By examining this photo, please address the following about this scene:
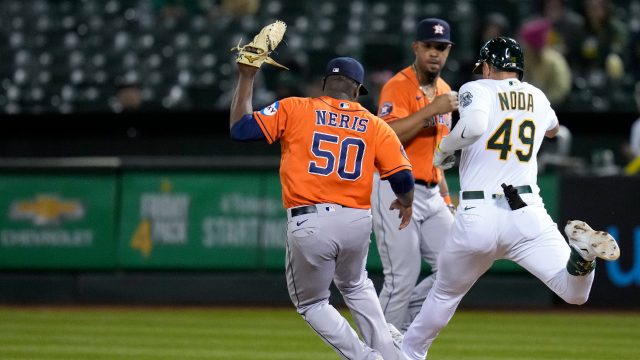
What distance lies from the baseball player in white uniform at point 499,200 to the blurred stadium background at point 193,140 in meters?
5.92

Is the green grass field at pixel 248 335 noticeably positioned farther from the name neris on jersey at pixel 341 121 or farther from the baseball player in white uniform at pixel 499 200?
the name neris on jersey at pixel 341 121

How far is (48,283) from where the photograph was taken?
43.4ft

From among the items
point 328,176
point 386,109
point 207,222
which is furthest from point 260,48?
point 207,222

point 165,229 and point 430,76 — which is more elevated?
point 430,76

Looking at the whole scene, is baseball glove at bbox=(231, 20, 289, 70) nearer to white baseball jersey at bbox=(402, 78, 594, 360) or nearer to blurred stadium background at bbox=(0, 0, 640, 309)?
white baseball jersey at bbox=(402, 78, 594, 360)

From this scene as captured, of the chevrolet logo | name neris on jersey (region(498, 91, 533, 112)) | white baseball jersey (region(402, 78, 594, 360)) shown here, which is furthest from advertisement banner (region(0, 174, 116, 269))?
name neris on jersey (region(498, 91, 533, 112))

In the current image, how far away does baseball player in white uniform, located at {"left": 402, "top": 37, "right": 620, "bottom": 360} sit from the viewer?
256 inches

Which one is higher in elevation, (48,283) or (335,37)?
(335,37)

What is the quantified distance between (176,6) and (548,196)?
745cm

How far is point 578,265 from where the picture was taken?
625 cm

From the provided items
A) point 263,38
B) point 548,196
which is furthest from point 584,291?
point 548,196

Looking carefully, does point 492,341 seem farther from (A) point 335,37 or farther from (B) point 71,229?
(A) point 335,37

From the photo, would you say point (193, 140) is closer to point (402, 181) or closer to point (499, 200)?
point (402, 181)

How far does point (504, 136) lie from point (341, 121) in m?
0.96
